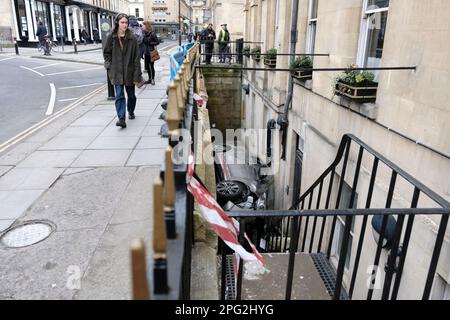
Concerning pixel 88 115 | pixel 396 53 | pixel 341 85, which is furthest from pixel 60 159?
pixel 396 53

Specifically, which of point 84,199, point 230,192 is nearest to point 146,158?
point 84,199

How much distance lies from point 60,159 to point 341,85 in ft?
14.4

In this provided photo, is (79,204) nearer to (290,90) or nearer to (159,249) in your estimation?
(159,249)

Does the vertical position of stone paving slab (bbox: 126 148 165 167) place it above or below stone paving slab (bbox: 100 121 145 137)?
below

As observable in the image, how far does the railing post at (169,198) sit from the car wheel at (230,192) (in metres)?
8.78

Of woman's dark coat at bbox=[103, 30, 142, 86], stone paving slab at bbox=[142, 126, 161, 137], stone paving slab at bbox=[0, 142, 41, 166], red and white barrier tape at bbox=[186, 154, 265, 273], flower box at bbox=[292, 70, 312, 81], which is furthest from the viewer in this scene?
flower box at bbox=[292, 70, 312, 81]

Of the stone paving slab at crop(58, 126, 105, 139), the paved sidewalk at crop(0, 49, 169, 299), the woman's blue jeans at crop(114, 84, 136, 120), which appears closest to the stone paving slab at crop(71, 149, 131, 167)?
the paved sidewalk at crop(0, 49, 169, 299)

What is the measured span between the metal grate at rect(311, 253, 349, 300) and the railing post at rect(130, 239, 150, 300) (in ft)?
10.5

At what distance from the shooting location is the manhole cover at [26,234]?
338 centimetres

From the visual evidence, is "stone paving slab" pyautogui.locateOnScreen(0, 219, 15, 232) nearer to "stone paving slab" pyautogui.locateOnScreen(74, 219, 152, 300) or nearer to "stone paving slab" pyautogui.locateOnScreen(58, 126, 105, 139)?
"stone paving slab" pyautogui.locateOnScreen(74, 219, 152, 300)

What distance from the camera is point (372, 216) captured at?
16.0ft

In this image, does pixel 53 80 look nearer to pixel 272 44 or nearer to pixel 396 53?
pixel 272 44

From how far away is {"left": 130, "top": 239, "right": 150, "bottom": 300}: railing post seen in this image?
3.32 feet

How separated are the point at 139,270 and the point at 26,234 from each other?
3.00 m
